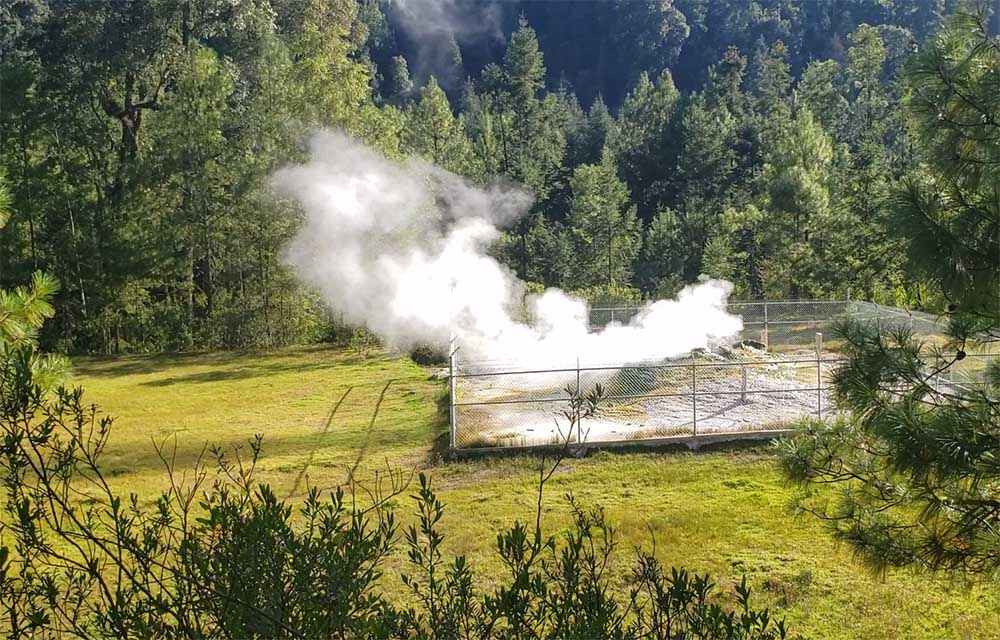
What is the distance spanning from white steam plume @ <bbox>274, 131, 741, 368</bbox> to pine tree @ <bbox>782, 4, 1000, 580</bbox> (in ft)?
43.0

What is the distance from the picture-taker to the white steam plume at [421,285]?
20.9m

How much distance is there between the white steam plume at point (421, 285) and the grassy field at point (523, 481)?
7.62 feet

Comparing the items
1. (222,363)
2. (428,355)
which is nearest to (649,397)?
(428,355)

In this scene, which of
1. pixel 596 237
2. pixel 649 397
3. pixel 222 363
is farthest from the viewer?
pixel 596 237

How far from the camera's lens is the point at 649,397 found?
15.3m

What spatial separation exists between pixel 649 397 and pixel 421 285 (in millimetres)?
9691

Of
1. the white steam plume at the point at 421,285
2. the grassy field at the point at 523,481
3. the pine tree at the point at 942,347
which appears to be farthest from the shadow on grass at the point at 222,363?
the pine tree at the point at 942,347

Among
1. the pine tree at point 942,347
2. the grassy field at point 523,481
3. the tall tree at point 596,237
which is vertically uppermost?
the tall tree at point 596,237

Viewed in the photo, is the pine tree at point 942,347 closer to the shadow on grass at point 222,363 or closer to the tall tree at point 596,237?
the shadow on grass at point 222,363

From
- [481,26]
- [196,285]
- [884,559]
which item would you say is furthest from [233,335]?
[481,26]

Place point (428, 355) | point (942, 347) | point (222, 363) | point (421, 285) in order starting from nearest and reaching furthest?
point (942, 347)
point (421, 285)
point (428, 355)
point (222, 363)

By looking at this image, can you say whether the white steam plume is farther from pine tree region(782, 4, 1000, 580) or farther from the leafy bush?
pine tree region(782, 4, 1000, 580)

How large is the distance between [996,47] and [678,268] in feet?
109

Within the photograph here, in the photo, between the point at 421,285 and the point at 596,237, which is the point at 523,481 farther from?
the point at 596,237
